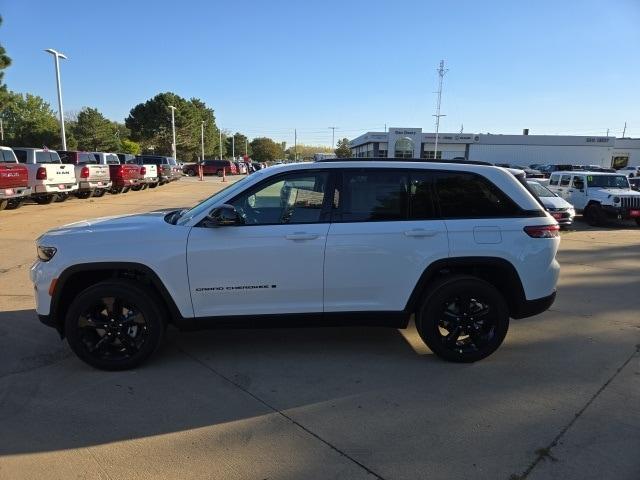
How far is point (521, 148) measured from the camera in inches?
3009

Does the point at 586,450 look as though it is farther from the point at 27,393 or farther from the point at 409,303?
the point at 27,393

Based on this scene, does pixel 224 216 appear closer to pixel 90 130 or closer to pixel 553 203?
pixel 553 203

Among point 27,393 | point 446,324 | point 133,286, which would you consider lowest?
point 27,393

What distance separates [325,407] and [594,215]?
1493 cm

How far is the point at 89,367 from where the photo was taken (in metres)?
4.20

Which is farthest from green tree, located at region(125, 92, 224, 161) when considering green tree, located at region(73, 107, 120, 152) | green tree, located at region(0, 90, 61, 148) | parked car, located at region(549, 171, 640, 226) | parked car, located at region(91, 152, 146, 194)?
parked car, located at region(549, 171, 640, 226)

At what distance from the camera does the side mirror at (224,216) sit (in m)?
3.92

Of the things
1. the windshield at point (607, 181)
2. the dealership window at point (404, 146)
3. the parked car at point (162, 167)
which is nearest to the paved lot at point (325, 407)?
the windshield at point (607, 181)

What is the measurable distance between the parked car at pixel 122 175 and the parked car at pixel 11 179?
674 centimetres

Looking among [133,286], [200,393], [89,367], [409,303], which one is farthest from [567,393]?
[89,367]

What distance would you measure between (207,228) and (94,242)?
0.92 meters

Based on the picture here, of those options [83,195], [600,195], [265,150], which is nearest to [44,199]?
[83,195]

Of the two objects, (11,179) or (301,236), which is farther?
(11,179)

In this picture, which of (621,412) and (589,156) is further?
(589,156)
